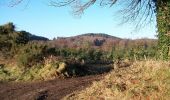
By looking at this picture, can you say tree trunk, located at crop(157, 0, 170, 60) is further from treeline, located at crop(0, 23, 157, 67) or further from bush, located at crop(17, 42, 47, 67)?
bush, located at crop(17, 42, 47, 67)

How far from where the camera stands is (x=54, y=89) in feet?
62.5

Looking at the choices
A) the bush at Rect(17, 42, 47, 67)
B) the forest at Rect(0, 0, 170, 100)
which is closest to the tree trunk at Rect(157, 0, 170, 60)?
the forest at Rect(0, 0, 170, 100)

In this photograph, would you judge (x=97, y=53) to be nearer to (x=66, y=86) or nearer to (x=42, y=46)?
(x=42, y=46)

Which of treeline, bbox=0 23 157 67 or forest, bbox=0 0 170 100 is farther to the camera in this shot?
treeline, bbox=0 23 157 67

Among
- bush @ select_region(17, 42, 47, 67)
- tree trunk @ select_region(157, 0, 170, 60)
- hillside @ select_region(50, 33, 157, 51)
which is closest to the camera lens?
tree trunk @ select_region(157, 0, 170, 60)

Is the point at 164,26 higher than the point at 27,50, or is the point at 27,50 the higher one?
the point at 164,26

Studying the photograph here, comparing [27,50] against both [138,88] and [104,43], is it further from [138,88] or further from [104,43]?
[104,43]

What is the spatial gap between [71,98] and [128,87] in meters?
2.87

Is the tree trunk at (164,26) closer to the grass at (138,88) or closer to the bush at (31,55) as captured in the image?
the grass at (138,88)

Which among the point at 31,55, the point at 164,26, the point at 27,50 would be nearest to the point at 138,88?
the point at 164,26

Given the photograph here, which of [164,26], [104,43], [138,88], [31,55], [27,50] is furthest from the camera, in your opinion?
[104,43]

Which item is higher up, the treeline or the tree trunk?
the tree trunk

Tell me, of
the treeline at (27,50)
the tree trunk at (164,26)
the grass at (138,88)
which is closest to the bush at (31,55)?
the treeline at (27,50)

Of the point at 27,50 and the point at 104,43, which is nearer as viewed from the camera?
the point at 27,50
